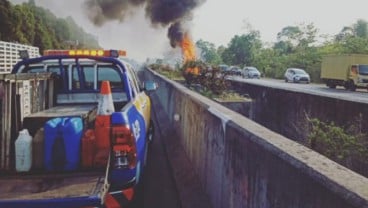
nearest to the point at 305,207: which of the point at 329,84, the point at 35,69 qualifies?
the point at 35,69

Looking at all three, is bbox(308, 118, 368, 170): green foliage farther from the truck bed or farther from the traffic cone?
the truck bed

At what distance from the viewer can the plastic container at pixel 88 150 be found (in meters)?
3.99

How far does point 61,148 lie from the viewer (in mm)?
3979

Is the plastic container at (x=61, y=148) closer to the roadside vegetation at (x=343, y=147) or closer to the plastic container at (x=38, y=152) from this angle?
the plastic container at (x=38, y=152)

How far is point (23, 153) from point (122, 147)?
0.89 meters

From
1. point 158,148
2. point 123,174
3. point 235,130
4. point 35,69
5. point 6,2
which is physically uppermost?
point 6,2

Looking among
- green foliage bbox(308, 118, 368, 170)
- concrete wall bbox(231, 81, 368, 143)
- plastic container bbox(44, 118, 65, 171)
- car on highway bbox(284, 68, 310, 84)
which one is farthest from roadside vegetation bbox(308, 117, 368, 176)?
car on highway bbox(284, 68, 310, 84)

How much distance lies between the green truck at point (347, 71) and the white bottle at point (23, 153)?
2729 cm

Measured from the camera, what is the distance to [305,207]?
2514mm

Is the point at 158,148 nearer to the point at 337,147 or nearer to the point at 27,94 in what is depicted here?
the point at 337,147

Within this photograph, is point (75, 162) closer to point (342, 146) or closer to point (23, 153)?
point (23, 153)

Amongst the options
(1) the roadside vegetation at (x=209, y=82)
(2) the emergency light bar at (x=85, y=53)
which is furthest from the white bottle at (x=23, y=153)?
(1) the roadside vegetation at (x=209, y=82)

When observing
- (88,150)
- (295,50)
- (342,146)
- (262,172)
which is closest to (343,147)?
(342,146)

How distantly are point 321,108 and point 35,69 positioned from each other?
7.17 meters
